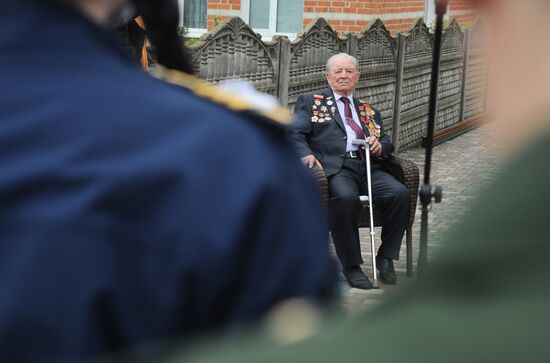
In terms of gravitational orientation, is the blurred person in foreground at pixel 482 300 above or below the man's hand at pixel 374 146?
above

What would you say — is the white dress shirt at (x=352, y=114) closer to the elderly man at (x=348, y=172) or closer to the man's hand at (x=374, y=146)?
the elderly man at (x=348, y=172)

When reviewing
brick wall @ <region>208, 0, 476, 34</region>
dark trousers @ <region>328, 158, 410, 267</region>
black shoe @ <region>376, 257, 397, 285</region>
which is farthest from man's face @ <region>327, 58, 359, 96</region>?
brick wall @ <region>208, 0, 476, 34</region>

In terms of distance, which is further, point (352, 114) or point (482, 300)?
point (352, 114)

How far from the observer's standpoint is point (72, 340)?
118 centimetres

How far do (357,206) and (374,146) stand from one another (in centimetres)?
50

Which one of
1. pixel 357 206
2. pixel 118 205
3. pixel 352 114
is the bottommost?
pixel 357 206

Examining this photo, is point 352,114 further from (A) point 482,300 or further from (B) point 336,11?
(A) point 482,300

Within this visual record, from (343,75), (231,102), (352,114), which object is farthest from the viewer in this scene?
(343,75)

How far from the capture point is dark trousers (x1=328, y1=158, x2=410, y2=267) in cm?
769

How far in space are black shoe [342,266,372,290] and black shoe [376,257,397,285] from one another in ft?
0.48

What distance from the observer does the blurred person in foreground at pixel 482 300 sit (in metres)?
0.61

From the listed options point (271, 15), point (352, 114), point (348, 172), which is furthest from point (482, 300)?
point (271, 15)

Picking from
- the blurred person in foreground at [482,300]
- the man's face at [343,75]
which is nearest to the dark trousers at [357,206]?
the man's face at [343,75]

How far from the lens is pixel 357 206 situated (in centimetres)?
775
